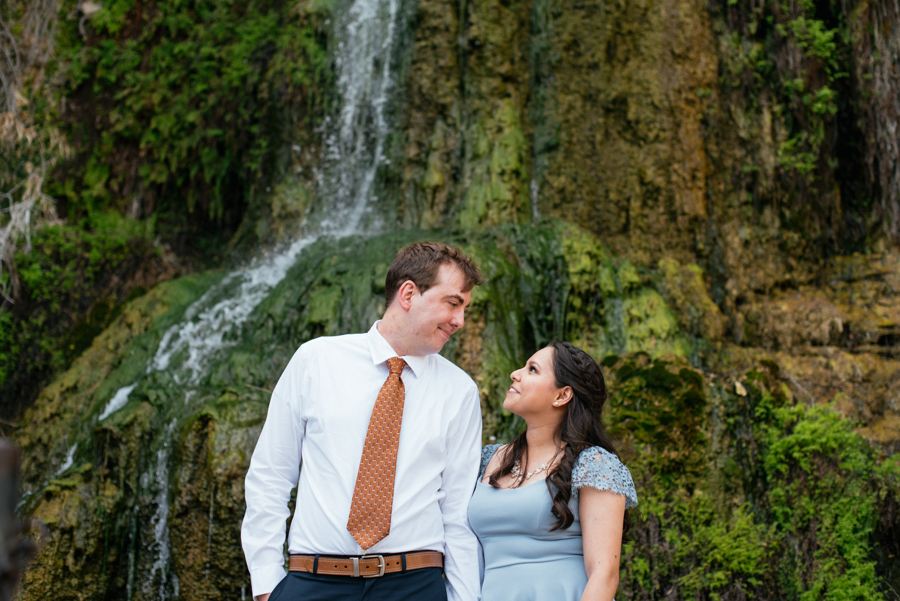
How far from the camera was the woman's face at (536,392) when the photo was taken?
2666 millimetres

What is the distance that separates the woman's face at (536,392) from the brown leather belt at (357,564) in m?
0.70

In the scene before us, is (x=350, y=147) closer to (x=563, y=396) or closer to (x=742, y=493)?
(x=742, y=493)

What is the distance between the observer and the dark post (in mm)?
1012

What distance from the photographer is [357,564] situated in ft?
7.16

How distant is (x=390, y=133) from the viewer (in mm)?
8461

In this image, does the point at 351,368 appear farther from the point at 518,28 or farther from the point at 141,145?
the point at 141,145

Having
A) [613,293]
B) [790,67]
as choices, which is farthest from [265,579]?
[790,67]

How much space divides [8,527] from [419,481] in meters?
1.49

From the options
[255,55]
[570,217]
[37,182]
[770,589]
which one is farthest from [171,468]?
[255,55]

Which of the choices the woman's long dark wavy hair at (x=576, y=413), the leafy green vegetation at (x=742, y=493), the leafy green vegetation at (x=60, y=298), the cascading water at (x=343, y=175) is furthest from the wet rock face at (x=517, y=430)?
the woman's long dark wavy hair at (x=576, y=413)

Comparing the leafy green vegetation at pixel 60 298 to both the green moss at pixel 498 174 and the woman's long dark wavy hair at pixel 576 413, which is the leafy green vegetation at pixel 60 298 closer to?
the green moss at pixel 498 174

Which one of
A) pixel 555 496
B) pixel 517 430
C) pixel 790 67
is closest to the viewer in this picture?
pixel 555 496

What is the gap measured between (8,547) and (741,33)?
832cm

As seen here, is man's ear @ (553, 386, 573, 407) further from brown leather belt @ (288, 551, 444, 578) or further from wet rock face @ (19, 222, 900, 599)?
wet rock face @ (19, 222, 900, 599)
